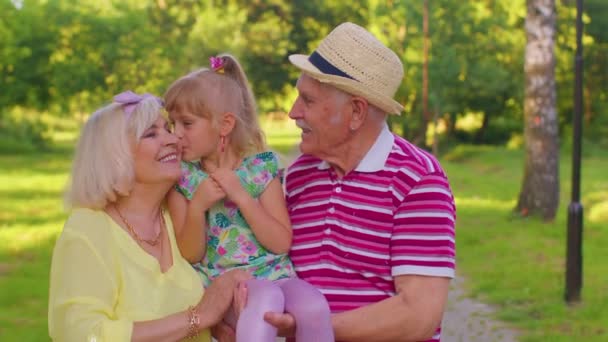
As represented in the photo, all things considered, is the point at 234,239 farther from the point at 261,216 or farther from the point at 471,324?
the point at 471,324

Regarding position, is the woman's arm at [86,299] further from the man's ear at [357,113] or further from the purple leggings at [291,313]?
the man's ear at [357,113]

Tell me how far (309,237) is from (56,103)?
121ft

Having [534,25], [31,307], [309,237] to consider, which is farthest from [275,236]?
[534,25]

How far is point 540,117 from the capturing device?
48.6ft

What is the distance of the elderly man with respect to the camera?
10.8 ft

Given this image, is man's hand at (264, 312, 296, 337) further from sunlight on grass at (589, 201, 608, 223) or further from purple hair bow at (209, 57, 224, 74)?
sunlight on grass at (589, 201, 608, 223)

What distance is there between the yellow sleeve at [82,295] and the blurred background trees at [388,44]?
28983 millimetres

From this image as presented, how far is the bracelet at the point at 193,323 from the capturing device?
11.1ft

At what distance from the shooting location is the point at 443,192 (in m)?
3.36

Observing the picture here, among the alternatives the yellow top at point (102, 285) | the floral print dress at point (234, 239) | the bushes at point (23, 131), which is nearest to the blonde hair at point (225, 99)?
the floral print dress at point (234, 239)

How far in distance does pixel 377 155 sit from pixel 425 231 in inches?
14.2

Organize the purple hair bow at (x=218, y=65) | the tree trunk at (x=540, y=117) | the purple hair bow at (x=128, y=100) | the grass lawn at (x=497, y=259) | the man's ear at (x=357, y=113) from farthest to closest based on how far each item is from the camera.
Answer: the tree trunk at (x=540, y=117), the grass lawn at (x=497, y=259), the purple hair bow at (x=218, y=65), the man's ear at (x=357, y=113), the purple hair bow at (x=128, y=100)

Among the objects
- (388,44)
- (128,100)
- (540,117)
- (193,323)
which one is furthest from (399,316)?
(388,44)

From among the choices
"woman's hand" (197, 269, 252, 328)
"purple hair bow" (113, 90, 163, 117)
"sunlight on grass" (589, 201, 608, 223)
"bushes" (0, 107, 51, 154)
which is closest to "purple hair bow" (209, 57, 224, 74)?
"purple hair bow" (113, 90, 163, 117)
